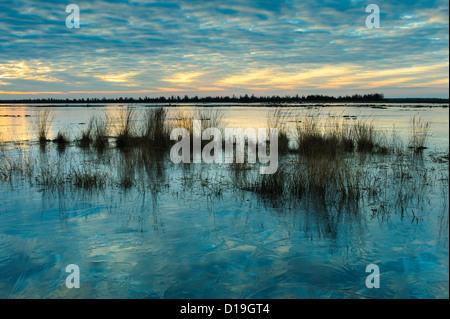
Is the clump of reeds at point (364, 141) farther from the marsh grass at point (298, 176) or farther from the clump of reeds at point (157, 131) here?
the clump of reeds at point (157, 131)

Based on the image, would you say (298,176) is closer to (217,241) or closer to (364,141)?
(217,241)

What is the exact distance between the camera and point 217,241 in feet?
12.6

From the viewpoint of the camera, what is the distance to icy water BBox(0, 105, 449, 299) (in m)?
2.91

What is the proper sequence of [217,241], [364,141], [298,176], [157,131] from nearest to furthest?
[217,241] → [298,176] → [364,141] → [157,131]

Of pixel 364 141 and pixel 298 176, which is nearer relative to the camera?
pixel 298 176

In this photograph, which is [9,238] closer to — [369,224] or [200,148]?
[369,224]

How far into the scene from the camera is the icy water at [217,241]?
2912 mm

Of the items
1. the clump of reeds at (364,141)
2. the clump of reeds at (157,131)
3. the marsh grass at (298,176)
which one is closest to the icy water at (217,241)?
the marsh grass at (298,176)

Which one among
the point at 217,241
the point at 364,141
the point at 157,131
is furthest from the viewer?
the point at 157,131

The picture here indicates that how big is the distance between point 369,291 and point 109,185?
487cm

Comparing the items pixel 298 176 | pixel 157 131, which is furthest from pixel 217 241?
pixel 157 131

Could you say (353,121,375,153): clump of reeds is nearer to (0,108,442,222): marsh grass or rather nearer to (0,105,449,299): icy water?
(0,108,442,222): marsh grass
